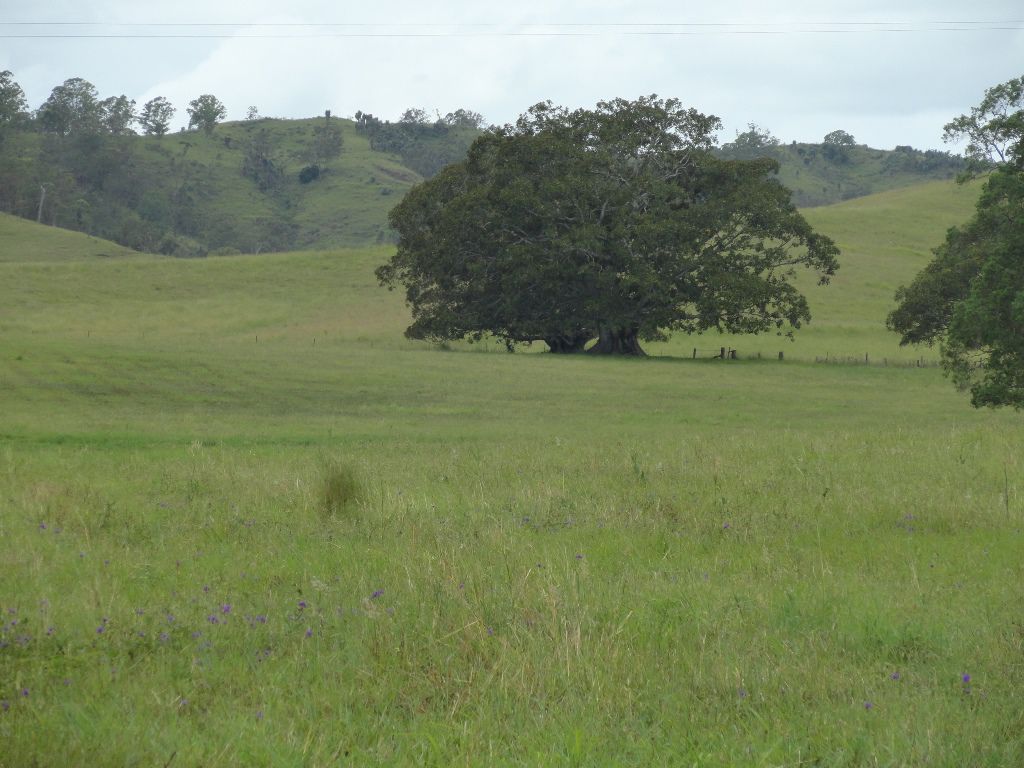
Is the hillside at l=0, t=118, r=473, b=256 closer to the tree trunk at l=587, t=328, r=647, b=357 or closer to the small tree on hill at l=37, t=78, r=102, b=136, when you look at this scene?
the small tree on hill at l=37, t=78, r=102, b=136

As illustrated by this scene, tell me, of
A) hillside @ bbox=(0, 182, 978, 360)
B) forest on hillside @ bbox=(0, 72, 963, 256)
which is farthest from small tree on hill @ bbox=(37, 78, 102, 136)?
hillside @ bbox=(0, 182, 978, 360)

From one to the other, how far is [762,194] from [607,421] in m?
31.5

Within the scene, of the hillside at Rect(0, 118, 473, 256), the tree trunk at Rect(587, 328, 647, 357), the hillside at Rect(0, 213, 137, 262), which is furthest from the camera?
the hillside at Rect(0, 118, 473, 256)

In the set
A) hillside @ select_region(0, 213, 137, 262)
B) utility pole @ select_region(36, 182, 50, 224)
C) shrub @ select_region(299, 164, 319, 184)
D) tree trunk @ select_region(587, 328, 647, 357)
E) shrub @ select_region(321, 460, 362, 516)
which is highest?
shrub @ select_region(299, 164, 319, 184)

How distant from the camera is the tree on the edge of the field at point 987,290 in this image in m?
26.7

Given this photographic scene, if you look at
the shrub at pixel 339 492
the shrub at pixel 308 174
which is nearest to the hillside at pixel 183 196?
the shrub at pixel 308 174

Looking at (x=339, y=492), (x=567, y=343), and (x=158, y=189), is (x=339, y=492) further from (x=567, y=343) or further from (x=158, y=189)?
(x=158, y=189)

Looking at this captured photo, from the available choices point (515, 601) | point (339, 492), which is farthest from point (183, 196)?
point (515, 601)

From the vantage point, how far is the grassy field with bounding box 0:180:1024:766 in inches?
210

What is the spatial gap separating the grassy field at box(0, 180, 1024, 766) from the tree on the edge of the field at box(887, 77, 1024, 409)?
24.6ft

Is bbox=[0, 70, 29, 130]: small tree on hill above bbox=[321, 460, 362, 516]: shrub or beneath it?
above

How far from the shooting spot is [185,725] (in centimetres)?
538

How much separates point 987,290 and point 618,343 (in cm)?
3251

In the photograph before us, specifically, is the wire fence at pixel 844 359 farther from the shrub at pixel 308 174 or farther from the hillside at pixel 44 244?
the shrub at pixel 308 174
